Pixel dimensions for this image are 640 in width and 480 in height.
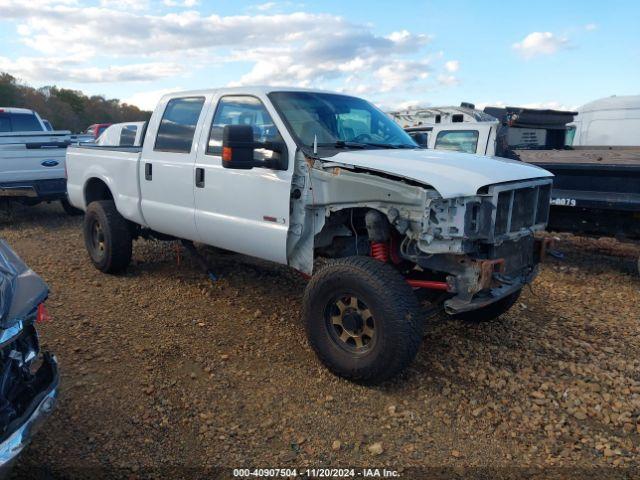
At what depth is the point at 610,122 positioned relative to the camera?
13.6 meters

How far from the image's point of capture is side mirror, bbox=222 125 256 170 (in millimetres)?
3988

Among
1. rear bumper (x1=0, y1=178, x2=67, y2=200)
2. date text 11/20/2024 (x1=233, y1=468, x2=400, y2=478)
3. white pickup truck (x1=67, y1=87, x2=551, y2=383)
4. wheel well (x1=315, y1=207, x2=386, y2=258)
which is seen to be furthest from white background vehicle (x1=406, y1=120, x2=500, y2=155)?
rear bumper (x1=0, y1=178, x2=67, y2=200)

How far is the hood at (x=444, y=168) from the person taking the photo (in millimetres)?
3549

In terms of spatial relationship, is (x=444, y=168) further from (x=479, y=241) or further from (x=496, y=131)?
(x=496, y=131)

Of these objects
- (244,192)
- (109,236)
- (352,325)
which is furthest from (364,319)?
(109,236)

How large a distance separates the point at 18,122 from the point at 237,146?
10.4 m

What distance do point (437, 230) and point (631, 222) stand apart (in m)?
3.98

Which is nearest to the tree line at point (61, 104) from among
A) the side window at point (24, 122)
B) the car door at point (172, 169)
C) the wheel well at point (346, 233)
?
the side window at point (24, 122)

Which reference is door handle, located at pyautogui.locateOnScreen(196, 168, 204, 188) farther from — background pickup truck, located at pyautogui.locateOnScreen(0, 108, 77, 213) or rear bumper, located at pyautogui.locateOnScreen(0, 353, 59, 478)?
background pickup truck, located at pyautogui.locateOnScreen(0, 108, 77, 213)

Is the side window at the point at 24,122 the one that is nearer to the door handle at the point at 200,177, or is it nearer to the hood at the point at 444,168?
A: the door handle at the point at 200,177

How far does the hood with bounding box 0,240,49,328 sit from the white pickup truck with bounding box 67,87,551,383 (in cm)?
165

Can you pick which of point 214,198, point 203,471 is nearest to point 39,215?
point 214,198

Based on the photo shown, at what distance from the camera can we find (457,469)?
3.05 m

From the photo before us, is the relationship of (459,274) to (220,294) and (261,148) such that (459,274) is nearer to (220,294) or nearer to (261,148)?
(261,148)
